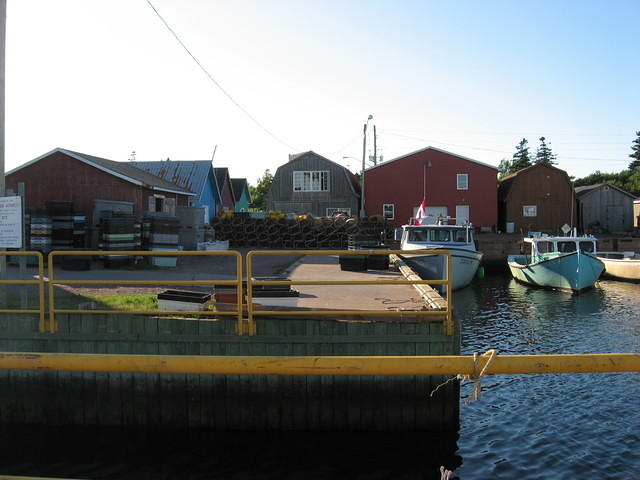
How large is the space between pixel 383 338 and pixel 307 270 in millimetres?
9947

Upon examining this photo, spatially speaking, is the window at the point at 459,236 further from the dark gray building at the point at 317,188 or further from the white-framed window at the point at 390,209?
the dark gray building at the point at 317,188

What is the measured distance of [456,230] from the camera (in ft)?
75.0

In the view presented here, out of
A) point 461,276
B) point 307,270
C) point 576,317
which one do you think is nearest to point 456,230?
point 461,276

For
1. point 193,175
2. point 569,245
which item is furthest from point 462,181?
point 193,175

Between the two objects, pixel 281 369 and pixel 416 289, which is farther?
pixel 416 289

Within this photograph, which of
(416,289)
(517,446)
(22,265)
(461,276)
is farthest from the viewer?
(461,276)

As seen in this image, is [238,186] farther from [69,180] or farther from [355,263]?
[355,263]

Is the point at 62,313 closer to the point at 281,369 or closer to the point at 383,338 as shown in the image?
the point at 383,338

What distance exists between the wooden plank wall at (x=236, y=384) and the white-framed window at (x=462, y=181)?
3649 cm

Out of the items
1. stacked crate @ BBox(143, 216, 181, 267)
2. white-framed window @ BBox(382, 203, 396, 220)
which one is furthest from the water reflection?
white-framed window @ BBox(382, 203, 396, 220)

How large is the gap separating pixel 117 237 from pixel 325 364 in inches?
612

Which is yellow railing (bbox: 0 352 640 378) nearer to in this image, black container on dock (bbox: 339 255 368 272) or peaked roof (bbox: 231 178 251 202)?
black container on dock (bbox: 339 255 368 272)

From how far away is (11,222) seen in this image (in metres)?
8.18

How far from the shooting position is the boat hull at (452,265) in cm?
1895
